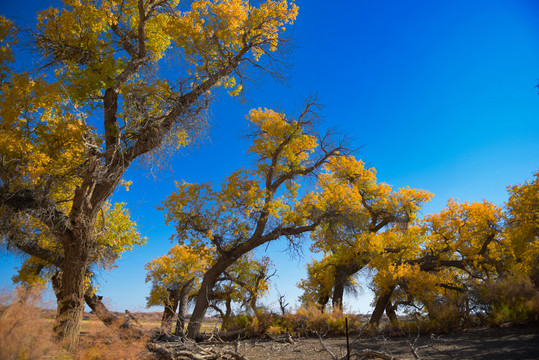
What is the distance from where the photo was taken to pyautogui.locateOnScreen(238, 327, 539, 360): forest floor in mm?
5324

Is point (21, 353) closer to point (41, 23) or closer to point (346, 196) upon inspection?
point (41, 23)

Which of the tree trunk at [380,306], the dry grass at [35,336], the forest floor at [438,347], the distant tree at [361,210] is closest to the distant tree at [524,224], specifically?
the distant tree at [361,210]

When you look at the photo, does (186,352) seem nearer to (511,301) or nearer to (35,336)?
(35,336)

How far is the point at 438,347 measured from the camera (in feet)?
20.8

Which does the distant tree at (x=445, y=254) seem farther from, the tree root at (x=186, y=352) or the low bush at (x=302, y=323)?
the tree root at (x=186, y=352)

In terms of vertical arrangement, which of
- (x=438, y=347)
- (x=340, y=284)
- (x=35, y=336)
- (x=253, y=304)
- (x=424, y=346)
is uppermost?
(x=340, y=284)

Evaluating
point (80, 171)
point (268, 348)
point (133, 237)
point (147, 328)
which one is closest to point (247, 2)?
point (80, 171)

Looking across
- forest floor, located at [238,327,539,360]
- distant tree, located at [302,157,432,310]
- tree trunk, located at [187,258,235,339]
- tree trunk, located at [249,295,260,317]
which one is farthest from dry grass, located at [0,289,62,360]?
distant tree, located at [302,157,432,310]

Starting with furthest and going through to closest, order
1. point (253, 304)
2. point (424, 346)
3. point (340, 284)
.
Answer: point (340, 284) < point (253, 304) < point (424, 346)

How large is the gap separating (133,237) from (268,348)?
7.79 metres

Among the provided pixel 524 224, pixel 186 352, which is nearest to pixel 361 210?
pixel 524 224

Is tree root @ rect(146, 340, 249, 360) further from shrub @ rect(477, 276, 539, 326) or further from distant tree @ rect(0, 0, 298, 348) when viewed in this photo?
shrub @ rect(477, 276, 539, 326)

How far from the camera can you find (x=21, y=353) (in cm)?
369

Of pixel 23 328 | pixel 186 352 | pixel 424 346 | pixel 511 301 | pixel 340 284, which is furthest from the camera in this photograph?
pixel 340 284
